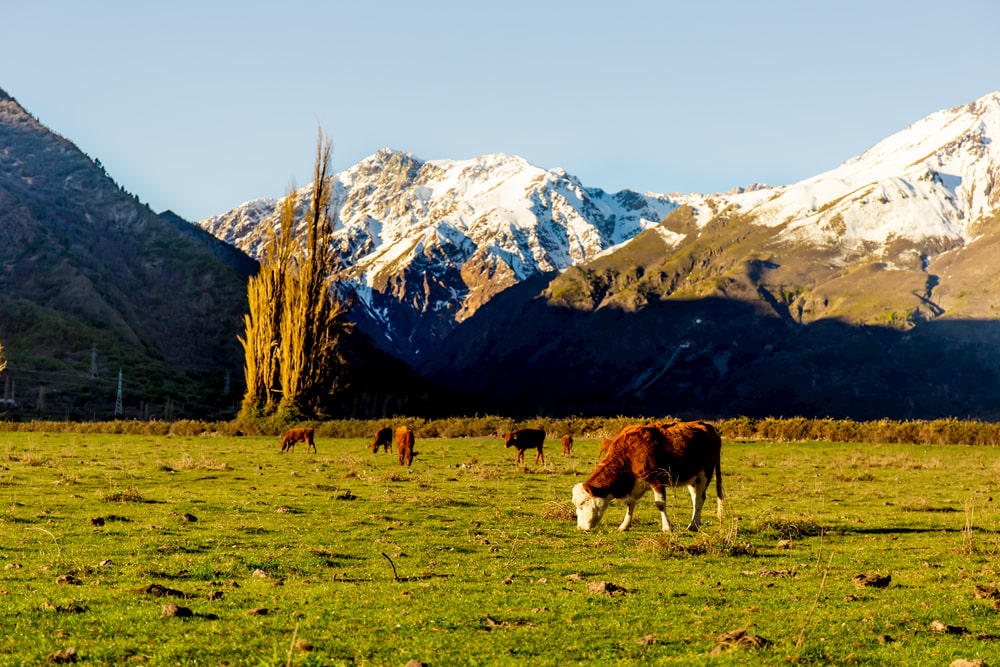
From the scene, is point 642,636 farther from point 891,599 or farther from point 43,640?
point 43,640

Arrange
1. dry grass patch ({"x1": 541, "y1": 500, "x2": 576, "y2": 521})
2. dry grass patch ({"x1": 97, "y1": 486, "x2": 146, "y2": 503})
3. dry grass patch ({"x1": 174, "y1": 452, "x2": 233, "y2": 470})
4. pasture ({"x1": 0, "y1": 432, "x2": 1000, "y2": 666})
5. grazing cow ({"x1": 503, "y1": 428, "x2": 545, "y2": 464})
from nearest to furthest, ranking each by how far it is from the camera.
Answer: pasture ({"x1": 0, "y1": 432, "x2": 1000, "y2": 666})
dry grass patch ({"x1": 541, "y1": 500, "x2": 576, "y2": 521})
dry grass patch ({"x1": 97, "y1": 486, "x2": 146, "y2": 503})
dry grass patch ({"x1": 174, "y1": 452, "x2": 233, "y2": 470})
grazing cow ({"x1": 503, "y1": 428, "x2": 545, "y2": 464})

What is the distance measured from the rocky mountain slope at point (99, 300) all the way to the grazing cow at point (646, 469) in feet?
293

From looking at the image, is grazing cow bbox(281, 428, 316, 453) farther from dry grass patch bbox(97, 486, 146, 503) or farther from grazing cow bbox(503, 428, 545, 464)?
dry grass patch bbox(97, 486, 146, 503)

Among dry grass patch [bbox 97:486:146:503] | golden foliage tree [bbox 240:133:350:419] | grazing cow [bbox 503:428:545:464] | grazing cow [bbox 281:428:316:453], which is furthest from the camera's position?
golden foliage tree [bbox 240:133:350:419]

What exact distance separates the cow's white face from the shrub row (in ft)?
107

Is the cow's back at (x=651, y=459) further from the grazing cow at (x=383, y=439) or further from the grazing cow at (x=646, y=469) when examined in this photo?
the grazing cow at (x=383, y=439)

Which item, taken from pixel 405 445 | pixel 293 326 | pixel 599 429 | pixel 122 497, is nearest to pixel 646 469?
pixel 122 497

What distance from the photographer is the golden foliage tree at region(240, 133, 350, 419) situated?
5572cm

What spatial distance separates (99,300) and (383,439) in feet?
381

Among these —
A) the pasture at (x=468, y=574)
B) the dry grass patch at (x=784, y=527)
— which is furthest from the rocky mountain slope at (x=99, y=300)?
the dry grass patch at (x=784, y=527)

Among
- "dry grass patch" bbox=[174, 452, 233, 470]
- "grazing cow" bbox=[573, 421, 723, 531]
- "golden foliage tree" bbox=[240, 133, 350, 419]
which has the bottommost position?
"dry grass patch" bbox=[174, 452, 233, 470]

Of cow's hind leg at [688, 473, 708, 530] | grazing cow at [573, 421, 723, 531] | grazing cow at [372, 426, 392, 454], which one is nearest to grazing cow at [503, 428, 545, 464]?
grazing cow at [372, 426, 392, 454]

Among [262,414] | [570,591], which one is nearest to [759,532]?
[570,591]

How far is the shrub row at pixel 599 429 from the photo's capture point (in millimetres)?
51938
